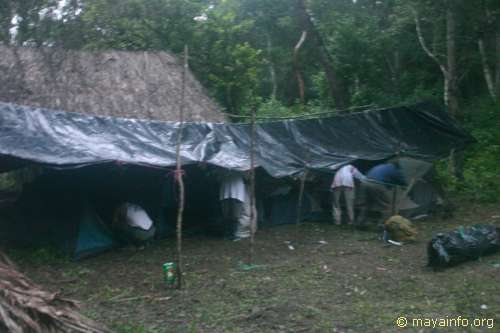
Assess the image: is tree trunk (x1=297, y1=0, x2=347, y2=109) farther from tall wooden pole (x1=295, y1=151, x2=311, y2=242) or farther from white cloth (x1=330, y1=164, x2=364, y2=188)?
white cloth (x1=330, y1=164, x2=364, y2=188)

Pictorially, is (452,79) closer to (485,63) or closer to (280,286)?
(485,63)

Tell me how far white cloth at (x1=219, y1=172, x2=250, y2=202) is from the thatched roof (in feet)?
7.77

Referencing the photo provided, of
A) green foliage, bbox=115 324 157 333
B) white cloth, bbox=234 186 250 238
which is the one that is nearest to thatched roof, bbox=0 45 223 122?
white cloth, bbox=234 186 250 238

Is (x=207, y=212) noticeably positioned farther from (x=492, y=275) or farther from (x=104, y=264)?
(x=492, y=275)

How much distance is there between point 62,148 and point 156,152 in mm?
1625

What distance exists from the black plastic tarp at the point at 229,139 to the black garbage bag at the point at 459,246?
3790 mm

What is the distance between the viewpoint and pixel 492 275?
837cm

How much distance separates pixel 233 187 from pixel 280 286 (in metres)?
3.49

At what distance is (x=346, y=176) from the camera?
12.7m

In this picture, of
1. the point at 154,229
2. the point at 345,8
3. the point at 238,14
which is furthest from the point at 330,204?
the point at 238,14

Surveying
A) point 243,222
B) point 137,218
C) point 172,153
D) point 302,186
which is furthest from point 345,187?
point 137,218

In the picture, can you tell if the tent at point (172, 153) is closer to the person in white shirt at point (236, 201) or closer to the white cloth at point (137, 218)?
→ the person in white shirt at point (236, 201)

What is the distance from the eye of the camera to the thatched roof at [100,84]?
12523 millimetres

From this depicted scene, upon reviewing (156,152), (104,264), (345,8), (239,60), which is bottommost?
(104,264)
